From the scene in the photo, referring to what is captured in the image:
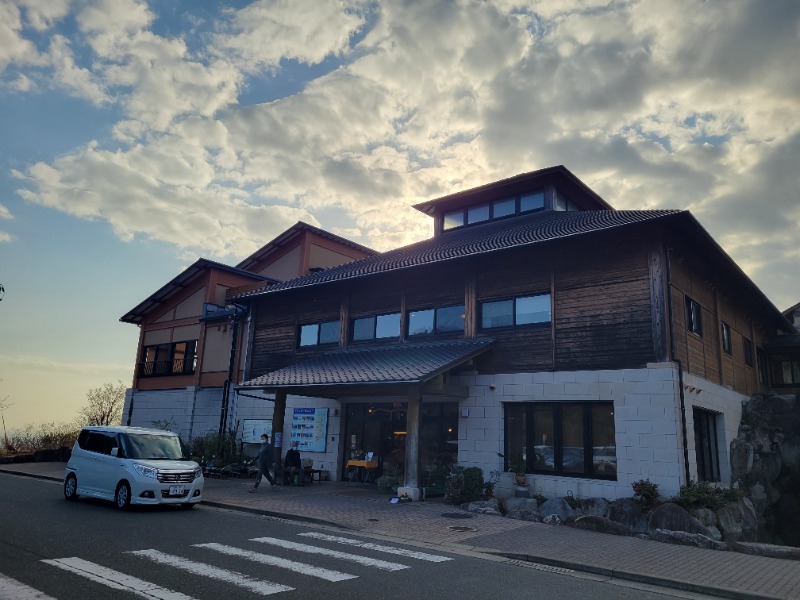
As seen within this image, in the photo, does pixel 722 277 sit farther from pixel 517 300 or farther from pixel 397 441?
pixel 397 441

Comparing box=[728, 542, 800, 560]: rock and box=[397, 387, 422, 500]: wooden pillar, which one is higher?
box=[397, 387, 422, 500]: wooden pillar

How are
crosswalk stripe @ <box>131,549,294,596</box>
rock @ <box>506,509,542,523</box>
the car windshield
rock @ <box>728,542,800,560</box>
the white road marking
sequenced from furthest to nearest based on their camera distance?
1. the car windshield
2. rock @ <box>506,509,542,523</box>
3. rock @ <box>728,542,800,560</box>
4. crosswalk stripe @ <box>131,549,294,596</box>
5. the white road marking

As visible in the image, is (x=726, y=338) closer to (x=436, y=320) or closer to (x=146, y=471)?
(x=436, y=320)

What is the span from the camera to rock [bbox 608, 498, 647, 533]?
41.1 feet

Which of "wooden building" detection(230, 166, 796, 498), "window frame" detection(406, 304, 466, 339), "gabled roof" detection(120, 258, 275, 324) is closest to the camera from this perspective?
"wooden building" detection(230, 166, 796, 498)

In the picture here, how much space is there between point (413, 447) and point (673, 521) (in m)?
6.49

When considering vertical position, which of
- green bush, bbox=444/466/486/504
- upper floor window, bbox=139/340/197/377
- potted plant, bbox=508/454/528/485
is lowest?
green bush, bbox=444/466/486/504

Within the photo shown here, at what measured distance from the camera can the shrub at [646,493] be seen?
13.3m

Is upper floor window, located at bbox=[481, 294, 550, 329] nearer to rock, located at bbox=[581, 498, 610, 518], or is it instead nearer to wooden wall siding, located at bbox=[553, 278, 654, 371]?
wooden wall siding, located at bbox=[553, 278, 654, 371]

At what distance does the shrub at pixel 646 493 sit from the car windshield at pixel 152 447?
36.4 ft

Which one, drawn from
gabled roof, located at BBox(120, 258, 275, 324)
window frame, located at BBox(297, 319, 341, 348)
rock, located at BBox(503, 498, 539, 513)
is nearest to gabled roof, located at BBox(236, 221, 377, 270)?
gabled roof, located at BBox(120, 258, 275, 324)

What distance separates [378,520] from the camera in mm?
12586

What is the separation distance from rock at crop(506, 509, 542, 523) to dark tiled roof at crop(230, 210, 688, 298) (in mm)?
7067

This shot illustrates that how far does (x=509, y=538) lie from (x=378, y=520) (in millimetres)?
2993
